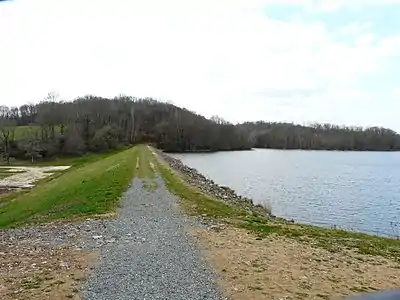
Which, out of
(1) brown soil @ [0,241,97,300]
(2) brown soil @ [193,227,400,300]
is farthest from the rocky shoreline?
(1) brown soil @ [0,241,97,300]

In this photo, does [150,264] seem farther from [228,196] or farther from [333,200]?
[333,200]

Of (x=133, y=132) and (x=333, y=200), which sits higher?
(x=133, y=132)

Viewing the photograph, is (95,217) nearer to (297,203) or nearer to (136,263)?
(136,263)

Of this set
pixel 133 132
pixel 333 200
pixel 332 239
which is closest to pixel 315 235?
pixel 332 239

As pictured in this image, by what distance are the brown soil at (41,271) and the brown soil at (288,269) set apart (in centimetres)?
286

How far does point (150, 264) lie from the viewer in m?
9.63

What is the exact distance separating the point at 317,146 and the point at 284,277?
164850 mm

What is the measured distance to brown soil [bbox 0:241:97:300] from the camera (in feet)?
25.8

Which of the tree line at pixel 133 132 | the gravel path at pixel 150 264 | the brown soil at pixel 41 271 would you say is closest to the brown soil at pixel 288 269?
the gravel path at pixel 150 264

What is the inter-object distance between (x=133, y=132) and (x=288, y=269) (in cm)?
12447

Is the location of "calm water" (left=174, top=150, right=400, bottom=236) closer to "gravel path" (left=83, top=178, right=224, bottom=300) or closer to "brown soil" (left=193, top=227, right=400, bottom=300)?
"brown soil" (left=193, top=227, right=400, bottom=300)

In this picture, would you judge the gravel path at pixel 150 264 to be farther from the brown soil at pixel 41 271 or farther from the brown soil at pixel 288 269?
the brown soil at pixel 288 269

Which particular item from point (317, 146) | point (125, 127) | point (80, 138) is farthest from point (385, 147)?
point (80, 138)

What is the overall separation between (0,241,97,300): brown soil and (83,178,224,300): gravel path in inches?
13.6
